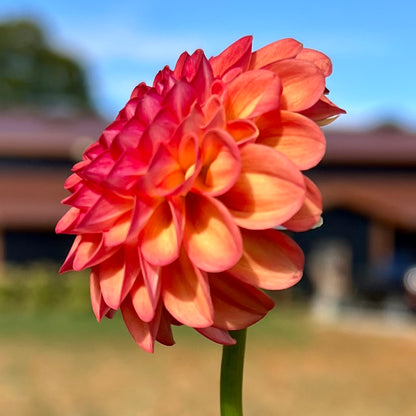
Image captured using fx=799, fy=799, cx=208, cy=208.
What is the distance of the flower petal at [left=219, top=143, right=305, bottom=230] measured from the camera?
0.73 m

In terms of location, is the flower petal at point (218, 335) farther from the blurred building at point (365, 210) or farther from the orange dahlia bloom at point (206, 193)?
the blurred building at point (365, 210)

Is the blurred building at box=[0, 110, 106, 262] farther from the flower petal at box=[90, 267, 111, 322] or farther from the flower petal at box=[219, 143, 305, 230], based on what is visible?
the flower petal at box=[219, 143, 305, 230]

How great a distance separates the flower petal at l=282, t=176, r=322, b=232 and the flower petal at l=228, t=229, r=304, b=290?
0.02m

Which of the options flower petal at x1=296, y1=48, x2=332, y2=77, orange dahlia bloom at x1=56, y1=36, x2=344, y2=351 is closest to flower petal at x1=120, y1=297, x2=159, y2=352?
orange dahlia bloom at x1=56, y1=36, x2=344, y2=351

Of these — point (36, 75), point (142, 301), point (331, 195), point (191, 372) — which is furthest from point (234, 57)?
point (36, 75)

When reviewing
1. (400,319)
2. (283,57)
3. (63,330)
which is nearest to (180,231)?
(283,57)

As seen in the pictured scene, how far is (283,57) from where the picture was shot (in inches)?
33.7

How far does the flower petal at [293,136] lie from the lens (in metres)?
0.77

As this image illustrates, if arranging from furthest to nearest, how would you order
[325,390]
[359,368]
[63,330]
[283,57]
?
[63,330], [359,368], [325,390], [283,57]

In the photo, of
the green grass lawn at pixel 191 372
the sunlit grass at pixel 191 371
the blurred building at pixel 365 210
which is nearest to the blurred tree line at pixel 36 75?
the blurred building at pixel 365 210

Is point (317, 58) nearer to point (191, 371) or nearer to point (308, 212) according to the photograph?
point (308, 212)

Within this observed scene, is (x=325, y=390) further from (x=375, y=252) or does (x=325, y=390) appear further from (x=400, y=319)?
(x=375, y=252)

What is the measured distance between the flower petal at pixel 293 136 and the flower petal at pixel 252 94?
19mm

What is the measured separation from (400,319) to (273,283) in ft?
53.7
